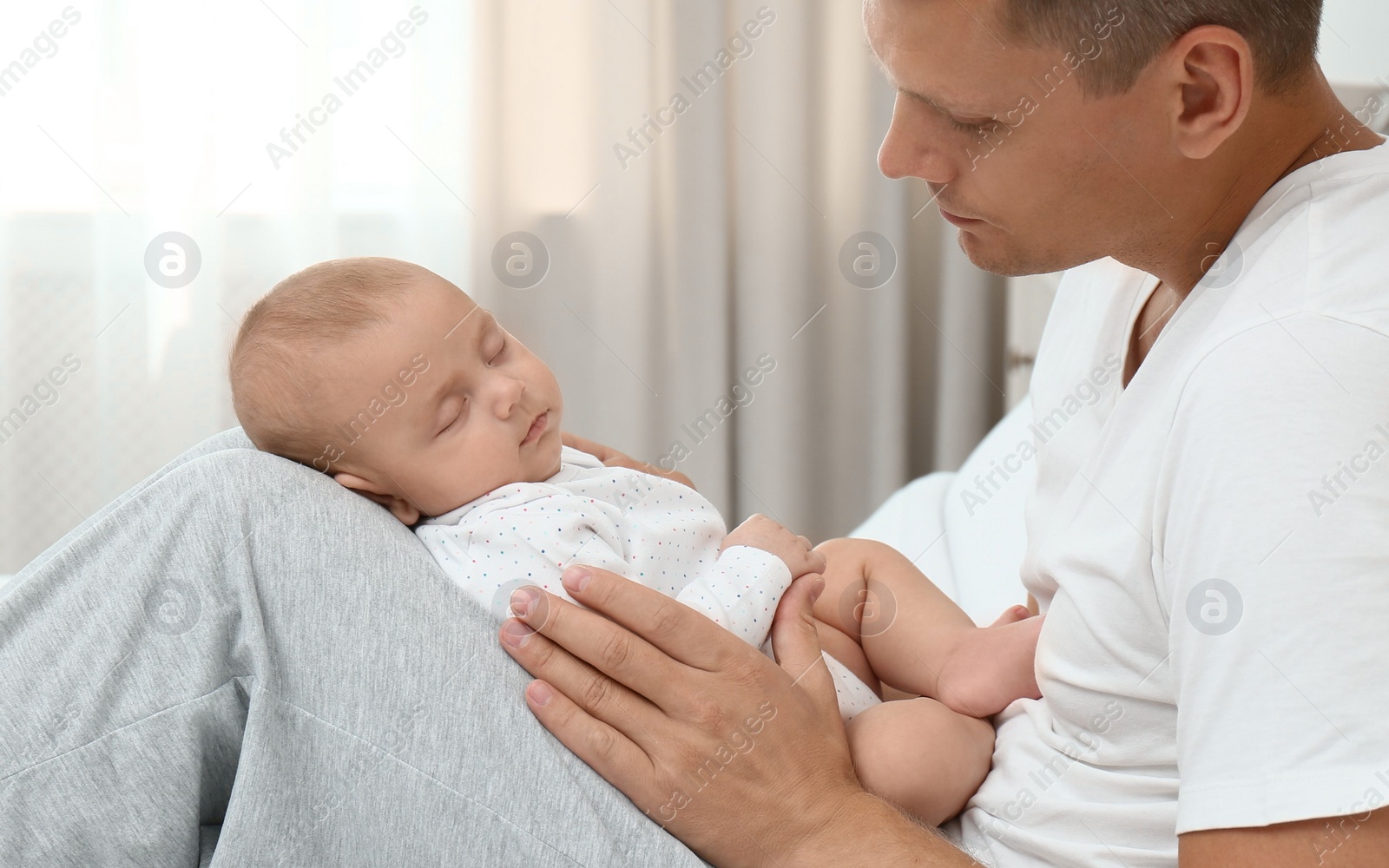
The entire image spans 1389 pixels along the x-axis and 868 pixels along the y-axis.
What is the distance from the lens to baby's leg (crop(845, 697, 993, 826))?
854mm

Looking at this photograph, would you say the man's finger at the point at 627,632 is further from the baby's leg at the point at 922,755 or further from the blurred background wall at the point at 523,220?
the blurred background wall at the point at 523,220

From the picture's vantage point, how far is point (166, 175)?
235 cm

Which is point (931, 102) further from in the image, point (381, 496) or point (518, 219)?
point (518, 219)

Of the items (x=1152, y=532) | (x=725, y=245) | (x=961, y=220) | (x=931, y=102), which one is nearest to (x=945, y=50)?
(x=931, y=102)

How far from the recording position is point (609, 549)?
92cm

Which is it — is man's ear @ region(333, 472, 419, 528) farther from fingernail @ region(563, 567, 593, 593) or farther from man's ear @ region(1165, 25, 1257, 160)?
man's ear @ region(1165, 25, 1257, 160)

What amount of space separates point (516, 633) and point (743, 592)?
215 mm

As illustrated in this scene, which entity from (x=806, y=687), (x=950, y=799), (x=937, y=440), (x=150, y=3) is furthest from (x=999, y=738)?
(x=150, y=3)

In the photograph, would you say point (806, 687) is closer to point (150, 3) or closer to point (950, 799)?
point (950, 799)

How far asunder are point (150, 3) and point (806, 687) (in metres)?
2.27

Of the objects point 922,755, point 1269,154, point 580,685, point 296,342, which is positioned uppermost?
point 1269,154

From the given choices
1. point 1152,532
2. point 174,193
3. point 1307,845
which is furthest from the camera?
point 174,193

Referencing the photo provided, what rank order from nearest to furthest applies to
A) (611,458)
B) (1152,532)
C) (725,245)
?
1. (1152,532)
2. (611,458)
3. (725,245)

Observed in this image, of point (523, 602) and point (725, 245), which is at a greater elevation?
point (725, 245)
